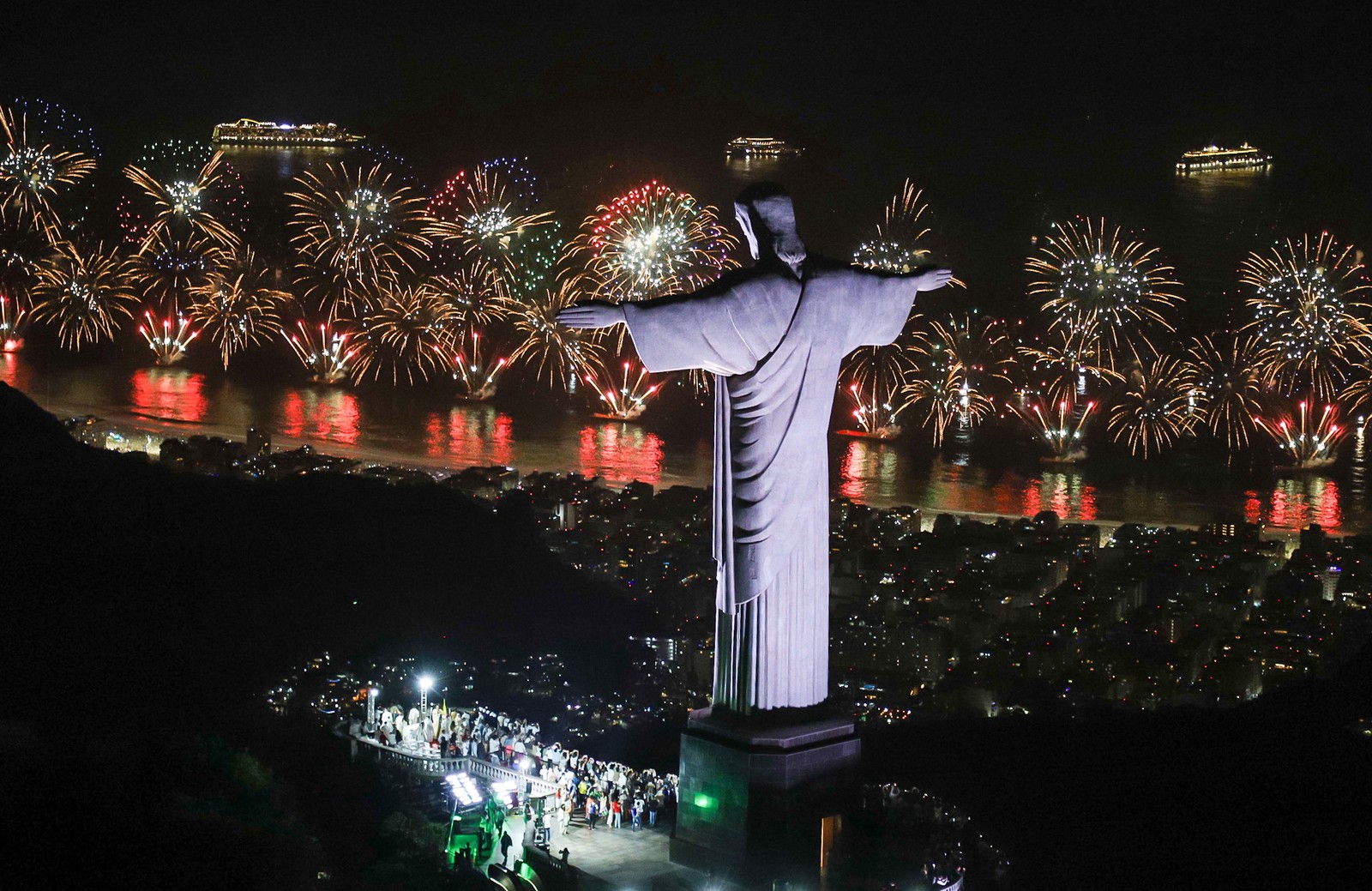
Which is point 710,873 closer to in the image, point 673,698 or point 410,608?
point 673,698

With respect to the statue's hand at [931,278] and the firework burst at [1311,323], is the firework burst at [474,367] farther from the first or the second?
the statue's hand at [931,278]

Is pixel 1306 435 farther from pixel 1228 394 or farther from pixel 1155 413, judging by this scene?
pixel 1155 413

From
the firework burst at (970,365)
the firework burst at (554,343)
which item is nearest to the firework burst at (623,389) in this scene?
the firework burst at (554,343)

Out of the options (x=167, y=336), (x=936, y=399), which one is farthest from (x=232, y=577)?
(x=167, y=336)

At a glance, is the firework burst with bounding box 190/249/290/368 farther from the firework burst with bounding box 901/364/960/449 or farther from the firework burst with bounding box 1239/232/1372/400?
the firework burst with bounding box 1239/232/1372/400

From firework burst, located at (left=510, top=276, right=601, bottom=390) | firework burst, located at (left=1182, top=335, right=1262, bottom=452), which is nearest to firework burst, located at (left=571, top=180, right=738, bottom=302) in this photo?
firework burst, located at (left=510, top=276, right=601, bottom=390)

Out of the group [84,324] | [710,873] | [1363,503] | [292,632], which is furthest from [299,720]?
[84,324]
